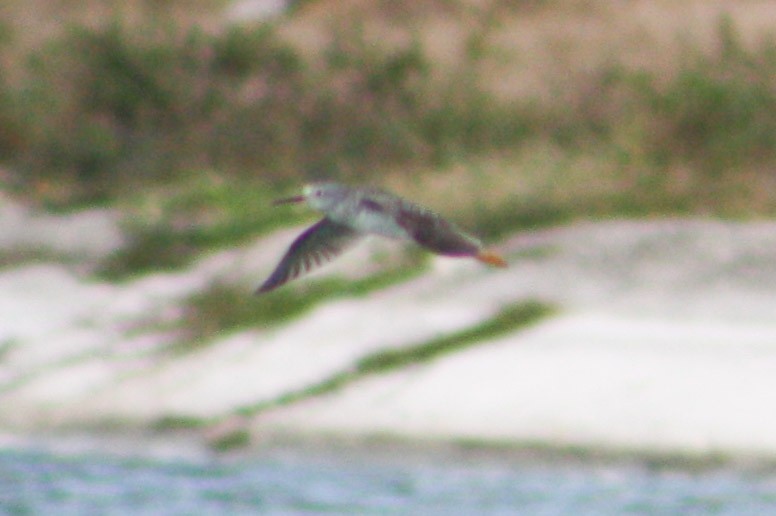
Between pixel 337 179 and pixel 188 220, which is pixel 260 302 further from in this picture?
pixel 337 179

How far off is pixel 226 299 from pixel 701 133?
4353 mm

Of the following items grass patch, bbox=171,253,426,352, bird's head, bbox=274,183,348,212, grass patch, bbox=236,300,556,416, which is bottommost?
bird's head, bbox=274,183,348,212

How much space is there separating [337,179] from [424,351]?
4271 millimetres

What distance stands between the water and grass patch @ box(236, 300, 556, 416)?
510 millimetres

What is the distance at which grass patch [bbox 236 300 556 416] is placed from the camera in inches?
311

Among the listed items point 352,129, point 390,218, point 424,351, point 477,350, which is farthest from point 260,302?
point 390,218

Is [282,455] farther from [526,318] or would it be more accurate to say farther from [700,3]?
[700,3]

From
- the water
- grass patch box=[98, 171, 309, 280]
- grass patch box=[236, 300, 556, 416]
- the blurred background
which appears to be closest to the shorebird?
the water

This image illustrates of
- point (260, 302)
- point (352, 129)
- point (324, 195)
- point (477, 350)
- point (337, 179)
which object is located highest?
point (352, 129)

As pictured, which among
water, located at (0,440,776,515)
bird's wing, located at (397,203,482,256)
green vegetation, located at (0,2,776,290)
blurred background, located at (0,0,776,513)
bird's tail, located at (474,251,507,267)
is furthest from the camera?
green vegetation, located at (0,2,776,290)

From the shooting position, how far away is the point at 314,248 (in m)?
4.08

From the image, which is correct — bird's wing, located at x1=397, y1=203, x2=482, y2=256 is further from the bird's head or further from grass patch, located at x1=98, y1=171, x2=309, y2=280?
grass patch, located at x1=98, y1=171, x2=309, y2=280

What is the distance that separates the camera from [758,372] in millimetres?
7488

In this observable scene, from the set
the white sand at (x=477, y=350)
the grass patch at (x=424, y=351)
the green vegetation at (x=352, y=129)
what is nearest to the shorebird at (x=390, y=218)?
the white sand at (x=477, y=350)
